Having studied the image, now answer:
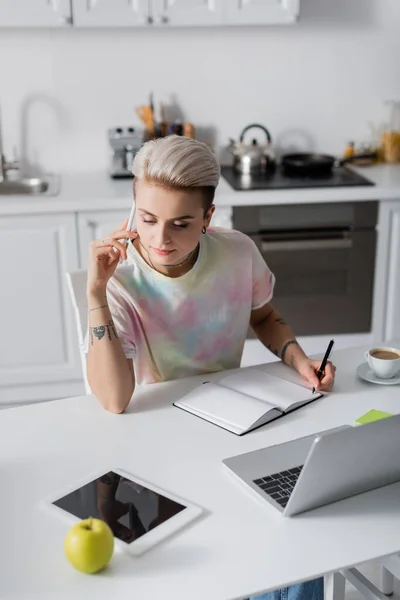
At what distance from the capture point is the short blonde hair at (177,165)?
5.18ft

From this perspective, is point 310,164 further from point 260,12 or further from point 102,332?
point 102,332

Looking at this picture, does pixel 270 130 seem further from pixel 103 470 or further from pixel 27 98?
pixel 103 470

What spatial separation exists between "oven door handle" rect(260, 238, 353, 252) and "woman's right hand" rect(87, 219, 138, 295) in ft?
5.51

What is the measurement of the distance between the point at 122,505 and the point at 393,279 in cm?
242

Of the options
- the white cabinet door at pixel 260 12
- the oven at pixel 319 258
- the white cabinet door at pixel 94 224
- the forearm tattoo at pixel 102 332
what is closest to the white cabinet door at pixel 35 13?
the white cabinet door at pixel 260 12

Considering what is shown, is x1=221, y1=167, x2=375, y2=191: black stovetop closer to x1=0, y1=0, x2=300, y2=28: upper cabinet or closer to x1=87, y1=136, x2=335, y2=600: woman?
x1=0, y1=0, x2=300, y2=28: upper cabinet

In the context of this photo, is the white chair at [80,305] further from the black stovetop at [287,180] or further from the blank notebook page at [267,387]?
the black stovetop at [287,180]

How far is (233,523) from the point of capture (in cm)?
120

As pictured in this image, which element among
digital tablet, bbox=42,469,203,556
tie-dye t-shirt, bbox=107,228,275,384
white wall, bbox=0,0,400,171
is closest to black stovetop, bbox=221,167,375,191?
white wall, bbox=0,0,400,171

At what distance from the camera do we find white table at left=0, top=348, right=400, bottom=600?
1078 millimetres

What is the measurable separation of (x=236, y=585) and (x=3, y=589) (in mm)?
324

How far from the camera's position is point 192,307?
1.78 metres

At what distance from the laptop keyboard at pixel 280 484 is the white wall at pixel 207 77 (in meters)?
2.66

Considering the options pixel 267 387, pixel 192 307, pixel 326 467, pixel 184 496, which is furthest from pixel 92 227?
pixel 326 467
